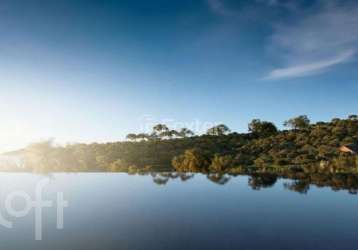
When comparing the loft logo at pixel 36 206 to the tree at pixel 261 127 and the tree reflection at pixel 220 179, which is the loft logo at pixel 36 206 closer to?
the tree reflection at pixel 220 179

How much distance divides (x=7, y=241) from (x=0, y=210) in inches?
159

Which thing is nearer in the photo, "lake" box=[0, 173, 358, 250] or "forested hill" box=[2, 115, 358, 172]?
"lake" box=[0, 173, 358, 250]

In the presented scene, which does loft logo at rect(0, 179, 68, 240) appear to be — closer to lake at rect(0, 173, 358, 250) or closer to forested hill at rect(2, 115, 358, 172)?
lake at rect(0, 173, 358, 250)

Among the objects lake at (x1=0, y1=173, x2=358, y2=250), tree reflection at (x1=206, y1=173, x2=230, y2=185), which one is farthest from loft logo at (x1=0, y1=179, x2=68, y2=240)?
tree reflection at (x1=206, y1=173, x2=230, y2=185)

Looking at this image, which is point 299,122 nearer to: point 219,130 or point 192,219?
point 219,130

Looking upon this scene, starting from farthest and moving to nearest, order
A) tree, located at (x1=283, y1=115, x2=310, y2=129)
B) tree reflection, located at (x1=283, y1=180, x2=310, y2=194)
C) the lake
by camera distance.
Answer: tree, located at (x1=283, y1=115, x2=310, y2=129), tree reflection, located at (x1=283, y1=180, x2=310, y2=194), the lake

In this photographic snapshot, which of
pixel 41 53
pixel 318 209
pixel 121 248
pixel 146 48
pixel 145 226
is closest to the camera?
pixel 121 248

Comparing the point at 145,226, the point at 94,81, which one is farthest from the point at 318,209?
the point at 94,81

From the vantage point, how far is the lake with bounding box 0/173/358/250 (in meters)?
6.34

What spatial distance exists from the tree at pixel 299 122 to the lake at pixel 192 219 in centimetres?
5136

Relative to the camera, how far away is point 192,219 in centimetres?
835

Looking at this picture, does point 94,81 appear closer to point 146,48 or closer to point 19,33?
point 146,48

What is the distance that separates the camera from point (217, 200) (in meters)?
11.2

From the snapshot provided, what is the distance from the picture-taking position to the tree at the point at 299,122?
201 ft
